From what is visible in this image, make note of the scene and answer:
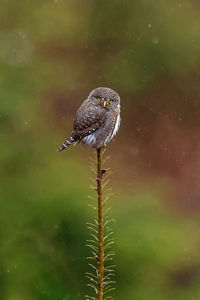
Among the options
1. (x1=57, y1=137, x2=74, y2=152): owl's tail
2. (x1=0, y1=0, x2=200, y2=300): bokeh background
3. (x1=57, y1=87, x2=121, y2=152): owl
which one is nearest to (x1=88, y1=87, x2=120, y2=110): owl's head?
(x1=57, y1=87, x2=121, y2=152): owl

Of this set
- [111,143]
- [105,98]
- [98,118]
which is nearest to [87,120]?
[98,118]

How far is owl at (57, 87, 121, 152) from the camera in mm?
4285

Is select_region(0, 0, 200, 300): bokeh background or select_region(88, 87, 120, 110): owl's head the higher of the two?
select_region(0, 0, 200, 300): bokeh background

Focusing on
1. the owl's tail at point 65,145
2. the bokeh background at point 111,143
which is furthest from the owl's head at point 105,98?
the bokeh background at point 111,143

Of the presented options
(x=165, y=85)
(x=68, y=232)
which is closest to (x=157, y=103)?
(x=165, y=85)

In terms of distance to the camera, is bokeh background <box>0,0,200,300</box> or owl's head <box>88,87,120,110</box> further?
bokeh background <box>0,0,200,300</box>

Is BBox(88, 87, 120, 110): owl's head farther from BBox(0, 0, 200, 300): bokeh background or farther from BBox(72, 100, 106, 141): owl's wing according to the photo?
BBox(0, 0, 200, 300): bokeh background

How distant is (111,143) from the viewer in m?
10.8

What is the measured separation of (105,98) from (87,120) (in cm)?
24

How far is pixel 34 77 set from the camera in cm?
1147

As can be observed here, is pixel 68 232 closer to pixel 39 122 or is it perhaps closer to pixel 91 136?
pixel 39 122

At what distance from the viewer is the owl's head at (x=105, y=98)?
4289 mm

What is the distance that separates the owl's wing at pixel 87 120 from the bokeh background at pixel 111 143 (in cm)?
388

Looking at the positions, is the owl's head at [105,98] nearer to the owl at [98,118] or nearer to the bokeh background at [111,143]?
the owl at [98,118]
